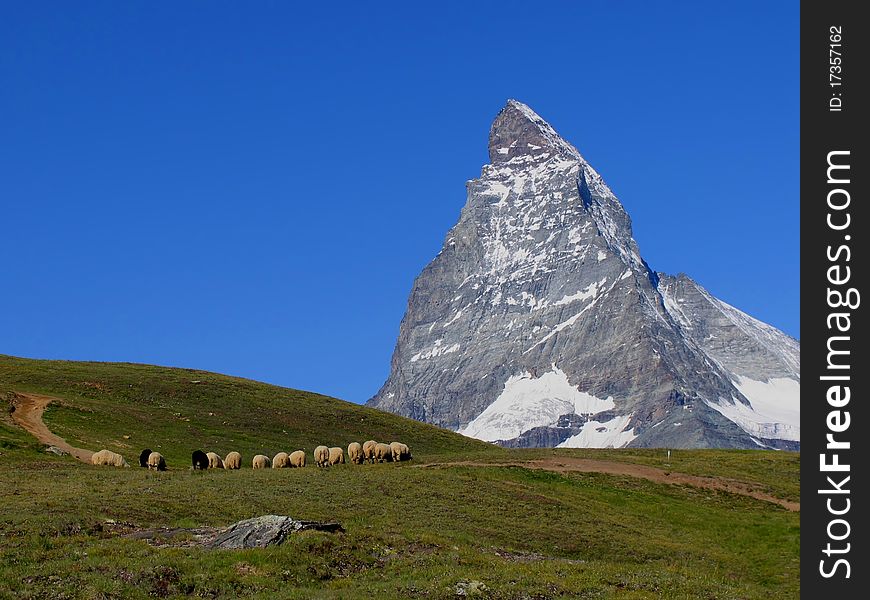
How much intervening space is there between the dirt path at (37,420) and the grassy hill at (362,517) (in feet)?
3.96

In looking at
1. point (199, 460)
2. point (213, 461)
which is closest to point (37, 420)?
point (213, 461)

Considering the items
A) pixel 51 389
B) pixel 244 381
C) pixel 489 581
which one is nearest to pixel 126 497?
pixel 489 581

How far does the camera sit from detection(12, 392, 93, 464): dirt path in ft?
230

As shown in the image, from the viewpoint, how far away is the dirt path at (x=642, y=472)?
222 feet

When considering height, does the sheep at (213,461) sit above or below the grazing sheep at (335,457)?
below

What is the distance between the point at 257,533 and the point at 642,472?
40548 millimetres

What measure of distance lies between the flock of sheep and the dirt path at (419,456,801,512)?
10.4ft

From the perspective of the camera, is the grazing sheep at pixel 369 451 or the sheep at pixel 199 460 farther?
the grazing sheep at pixel 369 451

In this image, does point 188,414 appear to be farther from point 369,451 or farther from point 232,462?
point 369,451

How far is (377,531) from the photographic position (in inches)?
1585

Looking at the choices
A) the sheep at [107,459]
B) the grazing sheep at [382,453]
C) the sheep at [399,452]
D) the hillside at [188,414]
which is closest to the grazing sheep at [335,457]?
the grazing sheep at [382,453]

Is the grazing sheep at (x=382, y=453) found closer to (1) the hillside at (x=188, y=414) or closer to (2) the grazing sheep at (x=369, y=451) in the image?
(2) the grazing sheep at (x=369, y=451)

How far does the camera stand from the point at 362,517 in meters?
46.6
